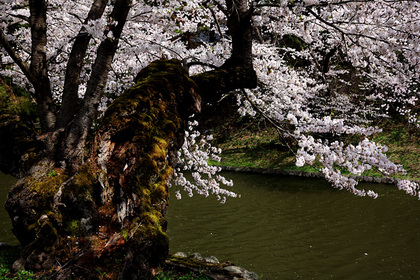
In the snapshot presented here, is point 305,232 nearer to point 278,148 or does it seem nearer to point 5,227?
point 5,227

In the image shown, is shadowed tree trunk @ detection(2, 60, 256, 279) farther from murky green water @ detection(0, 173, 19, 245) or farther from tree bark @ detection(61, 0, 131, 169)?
murky green water @ detection(0, 173, 19, 245)

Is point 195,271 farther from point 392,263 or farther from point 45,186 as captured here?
point 392,263

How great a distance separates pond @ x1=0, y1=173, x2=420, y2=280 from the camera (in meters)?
5.40

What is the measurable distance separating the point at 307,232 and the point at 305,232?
50 millimetres

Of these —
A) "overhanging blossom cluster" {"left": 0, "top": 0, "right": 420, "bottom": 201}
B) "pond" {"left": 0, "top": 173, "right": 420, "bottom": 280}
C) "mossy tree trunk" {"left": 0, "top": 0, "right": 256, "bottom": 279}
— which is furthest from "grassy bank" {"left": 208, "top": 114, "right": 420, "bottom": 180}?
"mossy tree trunk" {"left": 0, "top": 0, "right": 256, "bottom": 279}

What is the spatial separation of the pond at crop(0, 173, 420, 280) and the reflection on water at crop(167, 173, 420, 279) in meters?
0.02

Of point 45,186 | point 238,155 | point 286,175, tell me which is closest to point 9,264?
point 45,186

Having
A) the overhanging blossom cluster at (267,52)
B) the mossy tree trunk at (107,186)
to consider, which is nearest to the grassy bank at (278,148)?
the overhanging blossom cluster at (267,52)

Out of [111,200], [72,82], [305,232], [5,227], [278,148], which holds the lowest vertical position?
[5,227]

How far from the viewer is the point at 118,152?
2.70 meters

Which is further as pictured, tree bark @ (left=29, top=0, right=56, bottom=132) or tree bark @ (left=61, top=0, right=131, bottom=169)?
tree bark @ (left=29, top=0, right=56, bottom=132)

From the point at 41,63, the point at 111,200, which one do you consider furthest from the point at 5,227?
the point at 111,200

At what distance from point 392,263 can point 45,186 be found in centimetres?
616

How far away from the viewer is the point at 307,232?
695cm
